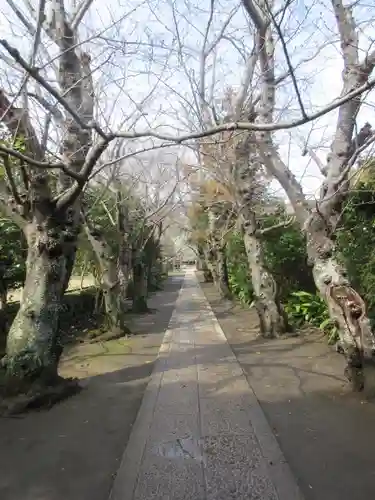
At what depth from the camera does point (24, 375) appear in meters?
5.48

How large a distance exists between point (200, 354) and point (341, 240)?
3.80m

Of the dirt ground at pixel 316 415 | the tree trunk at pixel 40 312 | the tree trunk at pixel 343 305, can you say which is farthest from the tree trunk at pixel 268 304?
the tree trunk at pixel 40 312

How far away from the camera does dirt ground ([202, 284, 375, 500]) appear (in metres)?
3.62

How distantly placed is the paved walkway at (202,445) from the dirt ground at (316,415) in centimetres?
20

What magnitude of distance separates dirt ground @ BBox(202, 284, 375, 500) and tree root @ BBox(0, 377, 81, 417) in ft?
8.73

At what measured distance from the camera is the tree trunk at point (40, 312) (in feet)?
18.1

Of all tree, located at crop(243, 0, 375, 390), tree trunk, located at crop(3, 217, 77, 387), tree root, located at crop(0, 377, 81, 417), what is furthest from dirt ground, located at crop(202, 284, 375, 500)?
tree trunk, located at crop(3, 217, 77, 387)

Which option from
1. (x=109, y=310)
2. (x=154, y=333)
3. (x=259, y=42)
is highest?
(x=259, y=42)

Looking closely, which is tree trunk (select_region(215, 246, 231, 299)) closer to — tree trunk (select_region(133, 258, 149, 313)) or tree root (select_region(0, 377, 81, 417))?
tree trunk (select_region(133, 258, 149, 313))

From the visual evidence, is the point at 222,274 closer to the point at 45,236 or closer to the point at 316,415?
the point at 45,236

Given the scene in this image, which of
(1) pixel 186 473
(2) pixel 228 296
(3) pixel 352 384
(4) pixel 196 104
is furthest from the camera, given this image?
(2) pixel 228 296

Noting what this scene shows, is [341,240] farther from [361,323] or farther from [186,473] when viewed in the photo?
[186,473]

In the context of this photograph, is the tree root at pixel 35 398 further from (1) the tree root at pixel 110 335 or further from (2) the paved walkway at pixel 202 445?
(1) the tree root at pixel 110 335

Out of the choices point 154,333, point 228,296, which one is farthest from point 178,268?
point 154,333
